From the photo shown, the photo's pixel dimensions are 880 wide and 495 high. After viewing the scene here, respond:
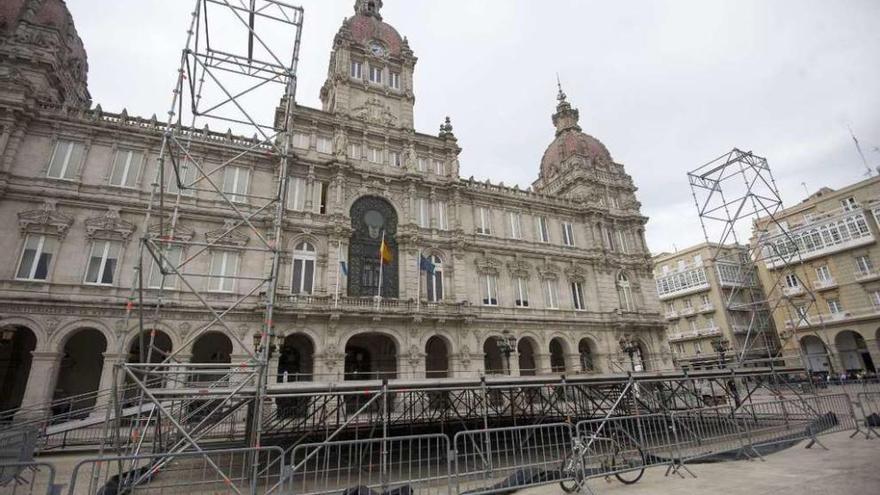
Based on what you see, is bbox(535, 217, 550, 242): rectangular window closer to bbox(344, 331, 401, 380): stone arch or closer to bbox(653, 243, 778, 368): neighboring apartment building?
bbox(344, 331, 401, 380): stone arch

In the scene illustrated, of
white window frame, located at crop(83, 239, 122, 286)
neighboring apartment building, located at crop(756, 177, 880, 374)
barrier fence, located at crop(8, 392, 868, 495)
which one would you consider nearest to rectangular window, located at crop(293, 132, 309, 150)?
white window frame, located at crop(83, 239, 122, 286)

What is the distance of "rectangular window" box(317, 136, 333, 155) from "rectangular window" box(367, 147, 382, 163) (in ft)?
8.21

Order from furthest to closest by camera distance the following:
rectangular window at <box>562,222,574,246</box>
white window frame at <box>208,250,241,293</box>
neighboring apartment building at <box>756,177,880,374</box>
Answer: neighboring apartment building at <box>756,177,880,374</box>, rectangular window at <box>562,222,574,246</box>, white window frame at <box>208,250,241,293</box>

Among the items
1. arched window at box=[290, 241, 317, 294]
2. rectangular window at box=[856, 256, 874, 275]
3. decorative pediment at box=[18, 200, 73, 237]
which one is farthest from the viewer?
rectangular window at box=[856, 256, 874, 275]

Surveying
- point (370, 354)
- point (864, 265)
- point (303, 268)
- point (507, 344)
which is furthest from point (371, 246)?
point (864, 265)

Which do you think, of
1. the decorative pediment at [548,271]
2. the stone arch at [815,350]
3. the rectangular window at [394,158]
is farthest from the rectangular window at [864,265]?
the rectangular window at [394,158]

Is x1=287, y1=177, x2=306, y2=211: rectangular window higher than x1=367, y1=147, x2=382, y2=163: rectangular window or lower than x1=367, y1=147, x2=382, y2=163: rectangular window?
lower

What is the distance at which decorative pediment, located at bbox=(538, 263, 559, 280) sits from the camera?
1181 inches

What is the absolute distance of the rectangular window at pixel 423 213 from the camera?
89.4ft

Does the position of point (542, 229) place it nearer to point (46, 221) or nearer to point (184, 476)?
point (184, 476)

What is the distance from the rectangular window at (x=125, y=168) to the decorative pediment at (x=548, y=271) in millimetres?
25841

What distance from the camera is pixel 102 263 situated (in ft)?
64.6

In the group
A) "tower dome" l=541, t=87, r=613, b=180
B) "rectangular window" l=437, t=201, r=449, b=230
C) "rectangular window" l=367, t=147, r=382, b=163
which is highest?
"tower dome" l=541, t=87, r=613, b=180

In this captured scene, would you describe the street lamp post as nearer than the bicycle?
No
